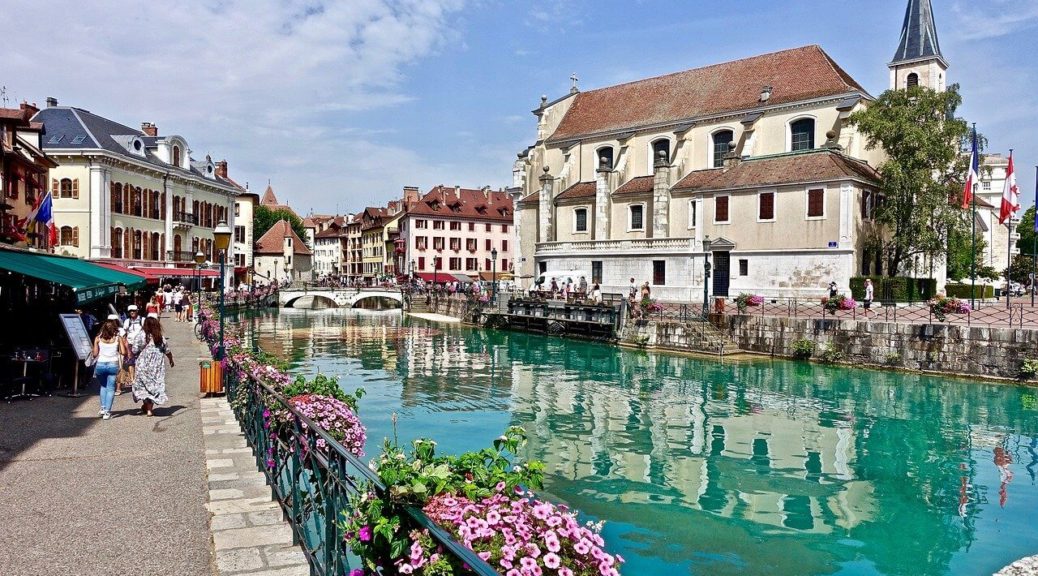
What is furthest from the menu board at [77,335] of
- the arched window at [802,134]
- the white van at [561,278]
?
the arched window at [802,134]

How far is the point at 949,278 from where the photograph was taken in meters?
51.8

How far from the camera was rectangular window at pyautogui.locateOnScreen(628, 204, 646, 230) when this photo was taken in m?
48.1

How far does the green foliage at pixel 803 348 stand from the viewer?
95.9 ft

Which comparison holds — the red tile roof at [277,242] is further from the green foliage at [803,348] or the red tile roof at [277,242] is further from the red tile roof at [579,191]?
the green foliage at [803,348]

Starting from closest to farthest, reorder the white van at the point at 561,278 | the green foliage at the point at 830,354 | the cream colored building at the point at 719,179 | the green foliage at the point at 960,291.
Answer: the green foliage at the point at 830,354, the cream colored building at the point at 719,179, the green foliage at the point at 960,291, the white van at the point at 561,278

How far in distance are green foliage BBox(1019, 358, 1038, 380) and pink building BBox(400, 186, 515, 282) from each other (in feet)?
203

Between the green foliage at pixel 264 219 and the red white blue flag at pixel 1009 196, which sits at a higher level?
the green foliage at pixel 264 219

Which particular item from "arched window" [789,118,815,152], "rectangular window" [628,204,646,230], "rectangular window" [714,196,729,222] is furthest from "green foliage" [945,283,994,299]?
"rectangular window" [628,204,646,230]

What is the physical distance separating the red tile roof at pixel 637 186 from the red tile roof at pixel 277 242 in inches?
2196

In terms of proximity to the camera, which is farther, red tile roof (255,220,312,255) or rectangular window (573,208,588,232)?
red tile roof (255,220,312,255)

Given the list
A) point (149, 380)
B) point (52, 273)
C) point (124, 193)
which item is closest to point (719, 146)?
point (124, 193)

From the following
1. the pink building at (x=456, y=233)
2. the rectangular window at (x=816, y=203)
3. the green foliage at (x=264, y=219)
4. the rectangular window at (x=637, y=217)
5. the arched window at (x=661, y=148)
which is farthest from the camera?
the green foliage at (x=264, y=219)

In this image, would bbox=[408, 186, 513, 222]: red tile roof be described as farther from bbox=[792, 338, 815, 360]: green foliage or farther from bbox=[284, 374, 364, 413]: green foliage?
bbox=[284, 374, 364, 413]: green foliage

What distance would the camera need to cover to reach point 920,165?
3541cm
